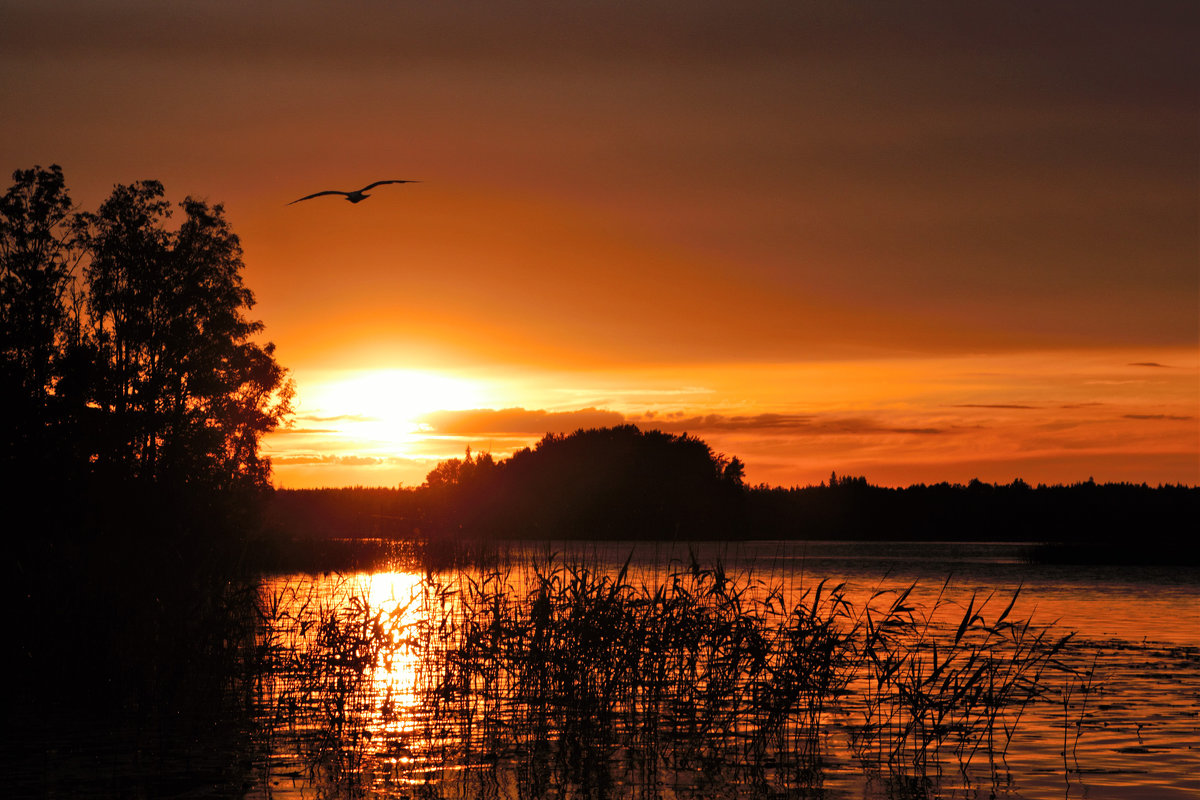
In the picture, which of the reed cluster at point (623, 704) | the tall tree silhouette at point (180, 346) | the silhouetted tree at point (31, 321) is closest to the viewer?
the reed cluster at point (623, 704)

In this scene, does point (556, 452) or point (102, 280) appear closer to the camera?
point (102, 280)

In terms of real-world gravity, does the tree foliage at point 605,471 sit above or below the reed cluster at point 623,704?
above

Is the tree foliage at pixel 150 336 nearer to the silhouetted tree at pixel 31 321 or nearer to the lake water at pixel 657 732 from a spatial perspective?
the silhouetted tree at pixel 31 321

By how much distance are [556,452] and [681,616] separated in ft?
418

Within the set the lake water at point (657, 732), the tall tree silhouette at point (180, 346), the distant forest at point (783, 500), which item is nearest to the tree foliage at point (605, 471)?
the distant forest at point (783, 500)

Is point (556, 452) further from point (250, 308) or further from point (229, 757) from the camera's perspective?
point (229, 757)

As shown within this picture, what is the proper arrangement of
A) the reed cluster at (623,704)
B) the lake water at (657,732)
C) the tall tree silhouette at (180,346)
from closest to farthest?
the lake water at (657,732), the reed cluster at (623,704), the tall tree silhouette at (180,346)

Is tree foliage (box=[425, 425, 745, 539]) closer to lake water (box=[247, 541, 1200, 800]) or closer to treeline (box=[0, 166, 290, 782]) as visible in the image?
treeline (box=[0, 166, 290, 782])

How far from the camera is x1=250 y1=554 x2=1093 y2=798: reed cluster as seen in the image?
12766 mm

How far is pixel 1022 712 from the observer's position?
1591 centimetres

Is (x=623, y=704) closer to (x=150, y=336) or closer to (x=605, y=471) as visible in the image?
(x=150, y=336)

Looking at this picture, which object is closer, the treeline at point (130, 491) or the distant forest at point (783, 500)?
the treeline at point (130, 491)

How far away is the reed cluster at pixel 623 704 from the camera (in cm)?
1277

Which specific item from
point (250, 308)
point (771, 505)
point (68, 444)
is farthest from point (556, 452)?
point (68, 444)
